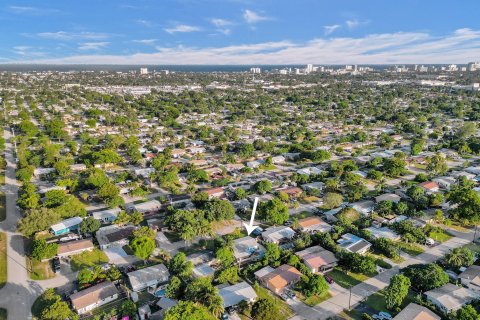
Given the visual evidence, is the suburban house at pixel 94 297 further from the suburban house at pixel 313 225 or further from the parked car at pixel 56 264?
the suburban house at pixel 313 225

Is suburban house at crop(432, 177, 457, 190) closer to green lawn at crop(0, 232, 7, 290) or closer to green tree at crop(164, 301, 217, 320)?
green tree at crop(164, 301, 217, 320)

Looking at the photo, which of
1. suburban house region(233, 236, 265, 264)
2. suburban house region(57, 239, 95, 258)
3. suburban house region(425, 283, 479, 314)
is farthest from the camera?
suburban house region(233, 236, 265, 264)

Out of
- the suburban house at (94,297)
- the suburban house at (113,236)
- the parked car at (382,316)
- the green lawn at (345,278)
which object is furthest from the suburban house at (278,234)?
the suburban house at (94,297)

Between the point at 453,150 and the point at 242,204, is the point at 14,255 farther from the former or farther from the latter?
the point at 453,150

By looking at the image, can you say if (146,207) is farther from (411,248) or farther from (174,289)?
(411,248)

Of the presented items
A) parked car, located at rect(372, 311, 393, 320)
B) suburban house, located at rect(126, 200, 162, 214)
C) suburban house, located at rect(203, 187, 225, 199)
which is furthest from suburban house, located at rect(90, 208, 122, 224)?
parked car, located at rect(372, 311, 393, 320)

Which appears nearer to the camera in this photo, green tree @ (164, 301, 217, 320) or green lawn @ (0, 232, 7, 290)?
green tree @ (164, 301, 217, 320)
